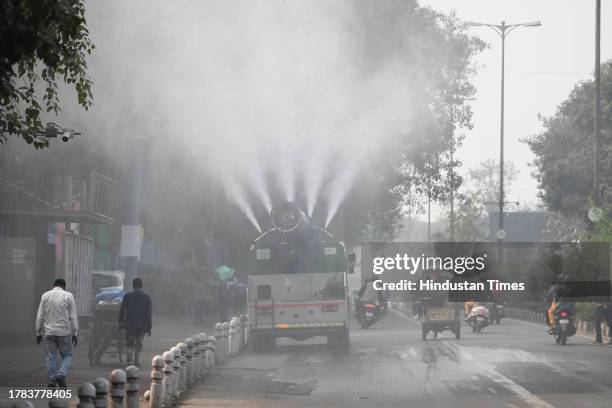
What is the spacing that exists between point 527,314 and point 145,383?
3374 centimetres

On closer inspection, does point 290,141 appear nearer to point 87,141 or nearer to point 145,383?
point 87,141

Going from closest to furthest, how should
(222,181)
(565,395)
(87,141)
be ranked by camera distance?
(565,395) < (87,141) < (222,181)

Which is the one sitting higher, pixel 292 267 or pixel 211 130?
pixel 211 130

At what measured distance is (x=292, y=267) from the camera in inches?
1115

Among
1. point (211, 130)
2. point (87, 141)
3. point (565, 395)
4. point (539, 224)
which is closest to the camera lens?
point (565, 395)

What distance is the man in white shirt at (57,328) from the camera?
16.9 metres

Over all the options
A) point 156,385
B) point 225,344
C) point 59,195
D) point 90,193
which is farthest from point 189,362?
point 59,195

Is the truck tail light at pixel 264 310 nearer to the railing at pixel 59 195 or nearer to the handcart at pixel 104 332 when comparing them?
the railing at pixel 59 195

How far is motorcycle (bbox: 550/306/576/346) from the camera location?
2847 centimetres

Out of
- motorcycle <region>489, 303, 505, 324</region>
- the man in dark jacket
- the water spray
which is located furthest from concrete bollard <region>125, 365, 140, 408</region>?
motorcycle <region>489, 303, 505, 324</region>

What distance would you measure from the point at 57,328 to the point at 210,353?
4639 millimetres

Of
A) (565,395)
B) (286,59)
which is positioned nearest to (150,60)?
(286,59)

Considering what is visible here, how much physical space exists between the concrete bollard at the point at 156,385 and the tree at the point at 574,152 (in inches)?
1747

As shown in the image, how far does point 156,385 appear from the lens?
48.3 feet
